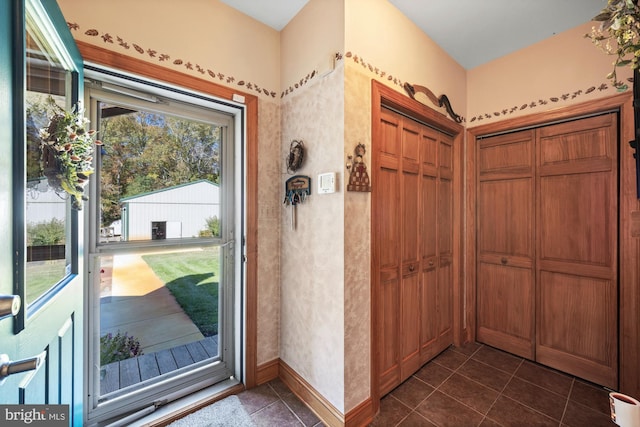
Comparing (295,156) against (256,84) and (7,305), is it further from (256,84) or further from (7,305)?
(7,305)

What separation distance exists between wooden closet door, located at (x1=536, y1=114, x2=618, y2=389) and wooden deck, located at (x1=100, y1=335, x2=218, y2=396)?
2.78 m

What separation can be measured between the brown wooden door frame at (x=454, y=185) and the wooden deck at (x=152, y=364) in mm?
1248

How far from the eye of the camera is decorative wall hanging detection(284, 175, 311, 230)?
1.75 metres

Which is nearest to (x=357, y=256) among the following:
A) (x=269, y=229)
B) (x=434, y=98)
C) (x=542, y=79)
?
(x=269, y=229)

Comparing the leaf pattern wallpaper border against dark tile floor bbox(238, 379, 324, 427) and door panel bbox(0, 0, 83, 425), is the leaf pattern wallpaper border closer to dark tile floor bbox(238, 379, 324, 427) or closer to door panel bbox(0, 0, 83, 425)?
door panel bbox(0, 0, 83, 425)

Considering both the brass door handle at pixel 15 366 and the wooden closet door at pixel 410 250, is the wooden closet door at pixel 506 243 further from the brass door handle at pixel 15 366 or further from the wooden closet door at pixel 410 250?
the brass door handle at pixel 15 366

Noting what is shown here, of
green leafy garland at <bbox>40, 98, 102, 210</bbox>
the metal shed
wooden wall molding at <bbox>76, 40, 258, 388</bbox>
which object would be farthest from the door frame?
green leafy garland at <bbox>40, 98, 102, 210</bbox>

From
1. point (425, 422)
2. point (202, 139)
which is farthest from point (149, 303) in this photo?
point (425, 422)

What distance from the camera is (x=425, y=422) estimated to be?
5.34 feet

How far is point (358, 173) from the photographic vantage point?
60.4 inches

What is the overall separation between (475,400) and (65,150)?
2.71m

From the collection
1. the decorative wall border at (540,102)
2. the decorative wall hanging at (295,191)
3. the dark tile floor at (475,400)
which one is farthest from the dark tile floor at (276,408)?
the decorative wall border at (540,102)

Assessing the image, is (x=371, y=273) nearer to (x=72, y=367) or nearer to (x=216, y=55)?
(x=72, y=367)

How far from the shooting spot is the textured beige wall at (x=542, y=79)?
1.91m
